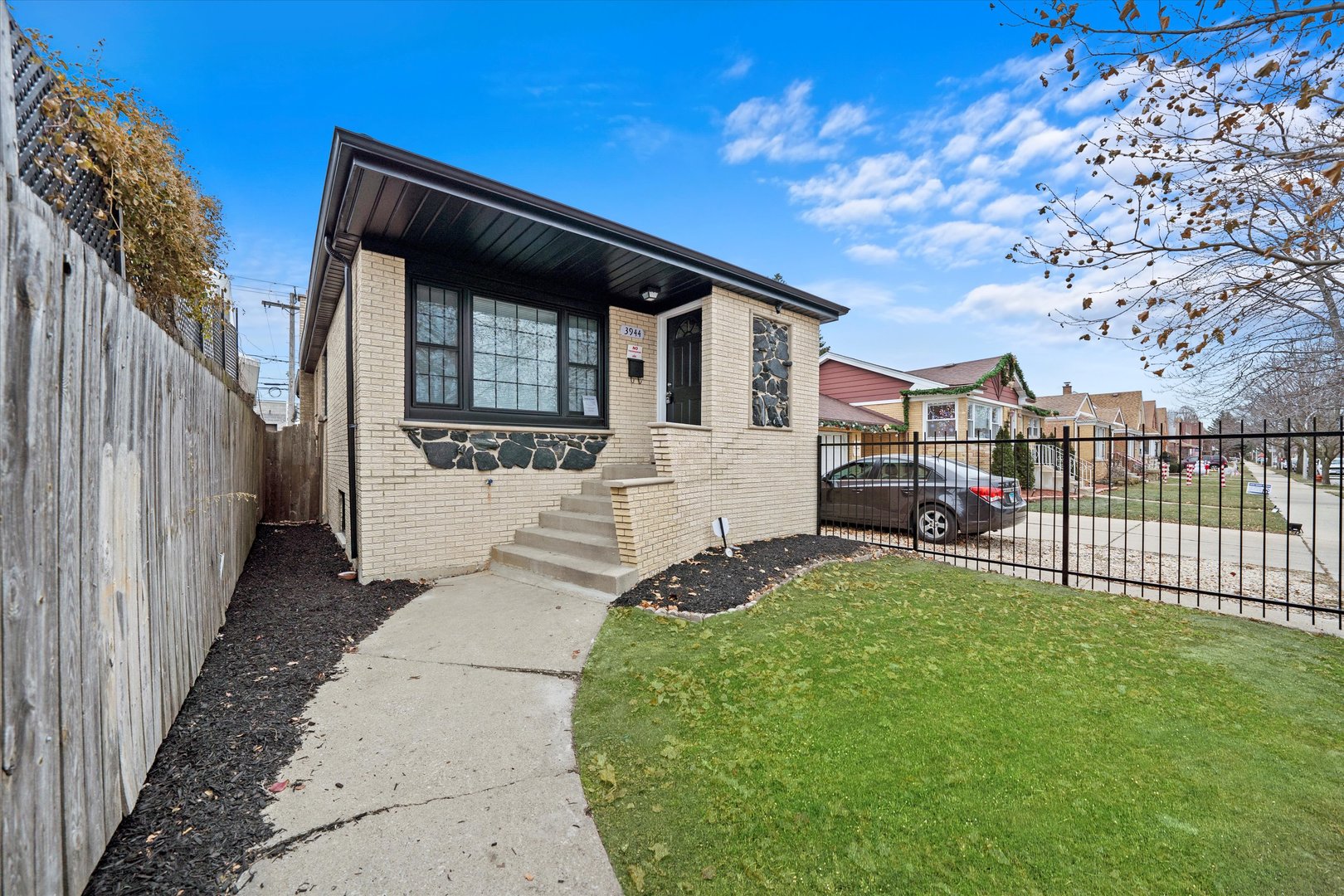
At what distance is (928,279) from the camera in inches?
350

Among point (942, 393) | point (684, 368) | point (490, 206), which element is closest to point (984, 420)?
point (942, 393)

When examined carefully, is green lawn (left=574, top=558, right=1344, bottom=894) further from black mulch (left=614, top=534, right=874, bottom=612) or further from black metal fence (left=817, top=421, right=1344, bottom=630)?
black metal fence (left=817, top=421, right=1344, bottom=630)

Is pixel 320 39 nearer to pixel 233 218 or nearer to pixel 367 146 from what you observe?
pixel 233 218

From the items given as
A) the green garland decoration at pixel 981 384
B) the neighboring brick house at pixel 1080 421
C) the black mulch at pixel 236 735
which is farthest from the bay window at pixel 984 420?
the black mulch at pixel 236 735

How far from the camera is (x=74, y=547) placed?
5.14 feet

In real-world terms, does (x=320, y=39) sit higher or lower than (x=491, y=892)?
higher

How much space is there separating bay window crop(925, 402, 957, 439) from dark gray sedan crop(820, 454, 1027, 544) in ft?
26.5

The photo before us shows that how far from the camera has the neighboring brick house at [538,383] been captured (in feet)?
16.4

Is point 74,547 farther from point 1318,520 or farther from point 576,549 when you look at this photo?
point 1318,520

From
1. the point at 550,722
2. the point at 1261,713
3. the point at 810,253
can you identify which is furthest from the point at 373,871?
the point at 810,253

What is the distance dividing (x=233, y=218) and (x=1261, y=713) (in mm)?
9392

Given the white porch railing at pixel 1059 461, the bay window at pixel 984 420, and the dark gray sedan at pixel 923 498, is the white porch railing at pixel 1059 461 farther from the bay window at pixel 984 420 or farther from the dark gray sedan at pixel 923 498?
the dark gray sedan at pixel 923 498

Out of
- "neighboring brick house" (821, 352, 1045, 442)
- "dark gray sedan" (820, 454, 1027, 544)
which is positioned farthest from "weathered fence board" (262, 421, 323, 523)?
"neighboring brick house" (821, 352, 1045, 442)

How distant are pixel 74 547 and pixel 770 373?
6.80 metres
